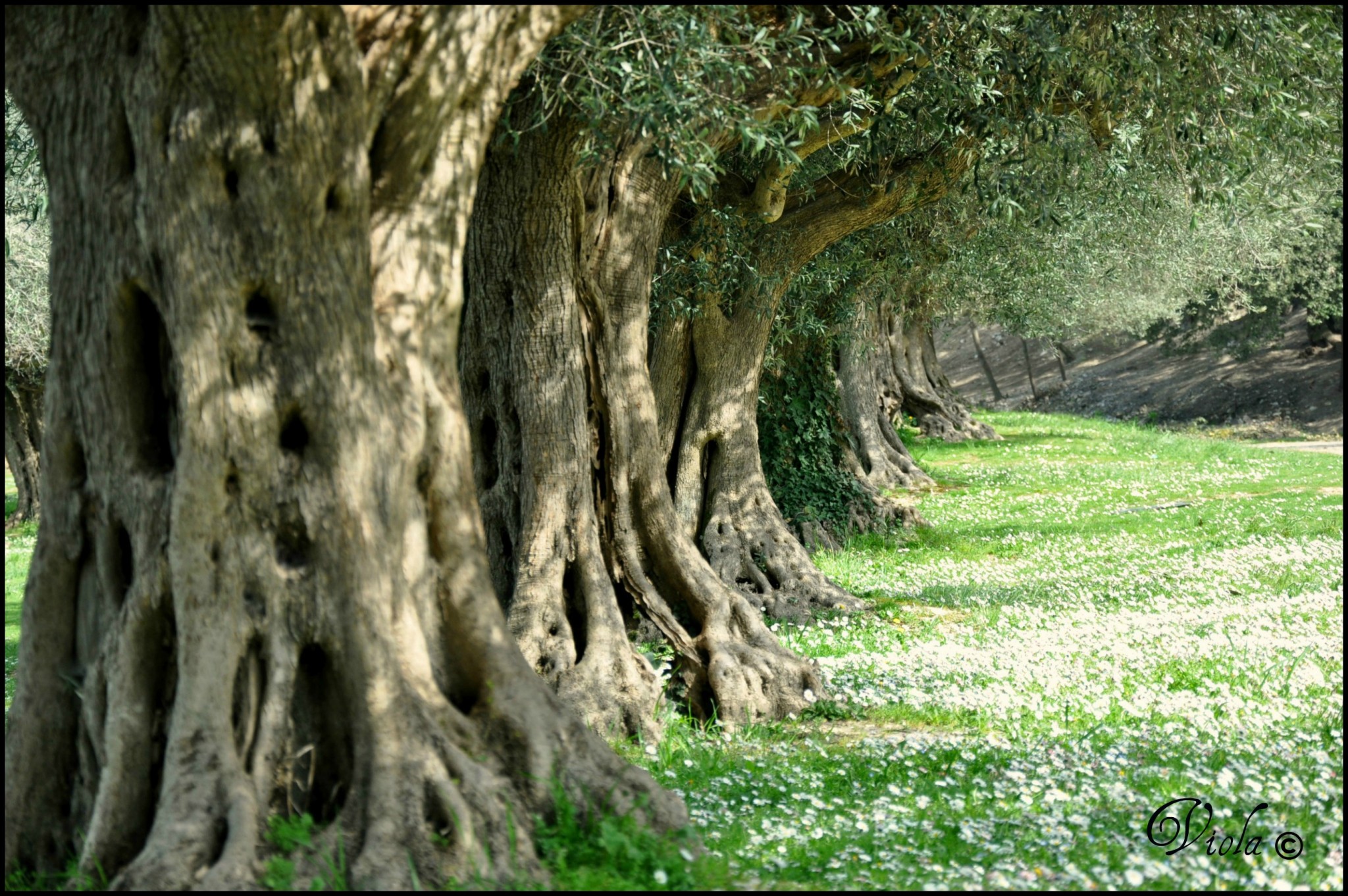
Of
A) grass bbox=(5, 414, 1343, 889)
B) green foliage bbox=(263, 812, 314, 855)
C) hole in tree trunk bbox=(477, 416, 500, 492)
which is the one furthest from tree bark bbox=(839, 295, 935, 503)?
green foliage bbox=(263, 812, 314, 855)

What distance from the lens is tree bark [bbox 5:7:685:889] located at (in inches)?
182

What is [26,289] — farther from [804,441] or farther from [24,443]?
[804,441]

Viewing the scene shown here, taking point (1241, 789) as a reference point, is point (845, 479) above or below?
above

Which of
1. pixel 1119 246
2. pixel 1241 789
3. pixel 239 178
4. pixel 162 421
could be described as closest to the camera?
pixel 239 178

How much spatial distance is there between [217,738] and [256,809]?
32 cm

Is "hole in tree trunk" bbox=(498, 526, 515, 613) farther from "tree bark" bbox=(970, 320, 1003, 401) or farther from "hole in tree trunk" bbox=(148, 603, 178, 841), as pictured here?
"tree bark" bbox=(970, 320, 1003, 401)

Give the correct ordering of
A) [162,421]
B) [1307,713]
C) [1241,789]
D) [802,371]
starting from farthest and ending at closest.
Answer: [802,371] < [1307,713] < [1241,789] < [162,421]

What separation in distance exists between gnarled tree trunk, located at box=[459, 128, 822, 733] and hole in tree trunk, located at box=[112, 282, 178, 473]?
11.8 feet

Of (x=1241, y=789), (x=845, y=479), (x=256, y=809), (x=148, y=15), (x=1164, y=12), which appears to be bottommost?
(x=1241, y=789)

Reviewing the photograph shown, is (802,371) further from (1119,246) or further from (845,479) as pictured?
(1119,246)

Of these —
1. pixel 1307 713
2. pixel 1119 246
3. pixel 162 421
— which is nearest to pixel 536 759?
pixel 162 421

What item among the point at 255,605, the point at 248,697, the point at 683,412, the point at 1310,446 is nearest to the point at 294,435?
the point at 255,605

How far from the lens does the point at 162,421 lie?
17.0 feet

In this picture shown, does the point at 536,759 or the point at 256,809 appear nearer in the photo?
the point at 256,809
